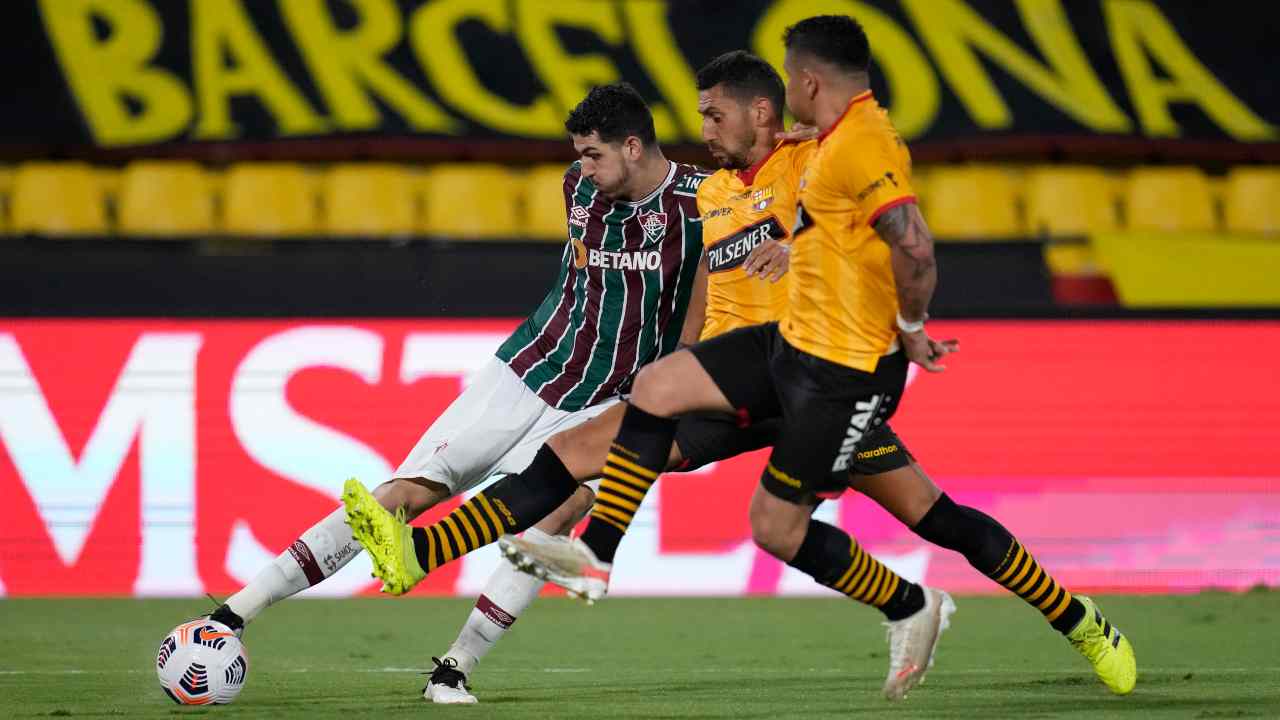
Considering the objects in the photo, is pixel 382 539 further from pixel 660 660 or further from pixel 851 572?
pixel 660 660

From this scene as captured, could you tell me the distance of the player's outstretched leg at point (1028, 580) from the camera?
17.4 ft

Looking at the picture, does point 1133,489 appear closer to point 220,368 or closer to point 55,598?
point 220,368

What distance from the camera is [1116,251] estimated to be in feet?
30.9

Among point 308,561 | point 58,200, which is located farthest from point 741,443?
point 58,200

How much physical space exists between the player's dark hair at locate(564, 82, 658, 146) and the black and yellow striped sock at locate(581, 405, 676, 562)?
0.97 metres

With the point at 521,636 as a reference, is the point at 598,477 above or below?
above

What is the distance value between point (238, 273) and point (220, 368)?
1.64 ft

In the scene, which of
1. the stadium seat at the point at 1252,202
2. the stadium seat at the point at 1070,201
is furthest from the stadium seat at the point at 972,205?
the stadium seat at the point at 1252,202

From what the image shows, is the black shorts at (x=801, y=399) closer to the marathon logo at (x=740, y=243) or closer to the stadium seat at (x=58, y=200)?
the marathon logo at (x=740, y=243)

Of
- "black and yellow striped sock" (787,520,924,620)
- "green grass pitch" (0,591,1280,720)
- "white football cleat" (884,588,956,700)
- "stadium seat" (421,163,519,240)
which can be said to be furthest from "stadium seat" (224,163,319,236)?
"white football cleat" (884,588,956,700)

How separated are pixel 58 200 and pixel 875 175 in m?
7.67

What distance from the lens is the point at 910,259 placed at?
4547 mm

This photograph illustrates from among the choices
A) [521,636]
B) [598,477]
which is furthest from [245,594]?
[521,636]

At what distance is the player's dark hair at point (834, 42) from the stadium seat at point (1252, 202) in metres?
7.37
